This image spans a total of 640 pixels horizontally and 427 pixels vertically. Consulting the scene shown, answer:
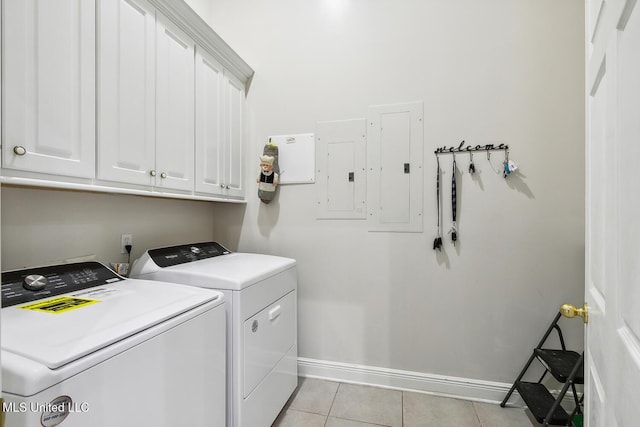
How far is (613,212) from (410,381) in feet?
5.72

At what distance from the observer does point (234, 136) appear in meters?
2.12

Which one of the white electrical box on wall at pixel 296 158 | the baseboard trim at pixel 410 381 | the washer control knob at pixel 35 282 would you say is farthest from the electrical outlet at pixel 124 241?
the baseboard trim at pixel 410 381

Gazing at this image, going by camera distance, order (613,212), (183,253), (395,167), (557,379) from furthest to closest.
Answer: (395,167)
(183,253)
(557,379)
(613,212)

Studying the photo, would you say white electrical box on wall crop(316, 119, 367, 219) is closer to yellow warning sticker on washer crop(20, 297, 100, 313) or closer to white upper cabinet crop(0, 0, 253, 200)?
white upper cabinet crop(0, 0, 253, 200)

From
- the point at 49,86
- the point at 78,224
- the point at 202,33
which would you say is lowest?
the point at 78,224

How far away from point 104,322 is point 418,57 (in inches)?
86.0

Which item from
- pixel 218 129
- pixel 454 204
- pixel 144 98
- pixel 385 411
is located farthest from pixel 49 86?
pixel 385 411

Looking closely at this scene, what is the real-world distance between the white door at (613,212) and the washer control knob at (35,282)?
1.68 m

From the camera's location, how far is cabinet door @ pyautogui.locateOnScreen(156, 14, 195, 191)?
1454 millimetres

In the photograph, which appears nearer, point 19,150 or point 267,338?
point 19,150

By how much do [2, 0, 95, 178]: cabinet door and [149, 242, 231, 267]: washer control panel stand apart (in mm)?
579

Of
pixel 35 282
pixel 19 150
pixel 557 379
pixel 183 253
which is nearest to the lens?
pixel 19 150

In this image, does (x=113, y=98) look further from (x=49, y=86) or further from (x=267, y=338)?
(x=267, y=338)

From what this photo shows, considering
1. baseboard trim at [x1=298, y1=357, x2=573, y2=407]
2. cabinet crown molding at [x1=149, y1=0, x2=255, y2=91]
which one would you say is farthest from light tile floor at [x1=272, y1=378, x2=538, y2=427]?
cabinet crown molding at [x1=149, y1=0, x2=255, y2=91]
